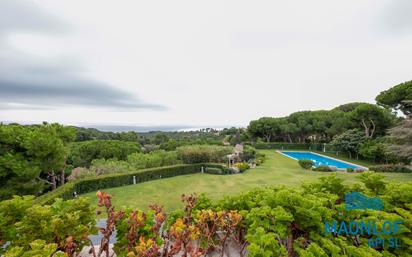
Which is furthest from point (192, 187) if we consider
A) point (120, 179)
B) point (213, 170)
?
point (120, 179)

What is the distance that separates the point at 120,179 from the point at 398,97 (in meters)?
25.1

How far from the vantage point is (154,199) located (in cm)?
974

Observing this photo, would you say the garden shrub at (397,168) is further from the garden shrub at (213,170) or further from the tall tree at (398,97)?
the garden shrub at (213,170)

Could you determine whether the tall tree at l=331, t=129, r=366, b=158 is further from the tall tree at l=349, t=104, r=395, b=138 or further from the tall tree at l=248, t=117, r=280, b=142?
the tall tree at l=248, t=117, r=280, b=142

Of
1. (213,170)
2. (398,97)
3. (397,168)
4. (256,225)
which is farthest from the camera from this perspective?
(398,97)

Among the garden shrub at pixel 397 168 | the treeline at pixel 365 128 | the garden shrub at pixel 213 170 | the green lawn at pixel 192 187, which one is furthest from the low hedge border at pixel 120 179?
the treeline at pixel 365 128

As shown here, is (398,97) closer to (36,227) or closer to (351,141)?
(351,141)

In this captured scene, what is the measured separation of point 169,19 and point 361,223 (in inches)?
394

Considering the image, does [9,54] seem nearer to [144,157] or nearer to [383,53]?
[144,157]

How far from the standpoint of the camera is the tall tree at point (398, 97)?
1678 centimetres

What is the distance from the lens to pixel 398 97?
1769 cm

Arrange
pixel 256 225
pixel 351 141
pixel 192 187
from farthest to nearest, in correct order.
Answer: pixel 351 141
pixel 192 187
pixel 256 225

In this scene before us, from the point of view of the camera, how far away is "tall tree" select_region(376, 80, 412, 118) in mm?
16781

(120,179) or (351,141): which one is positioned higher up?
(351,141)
